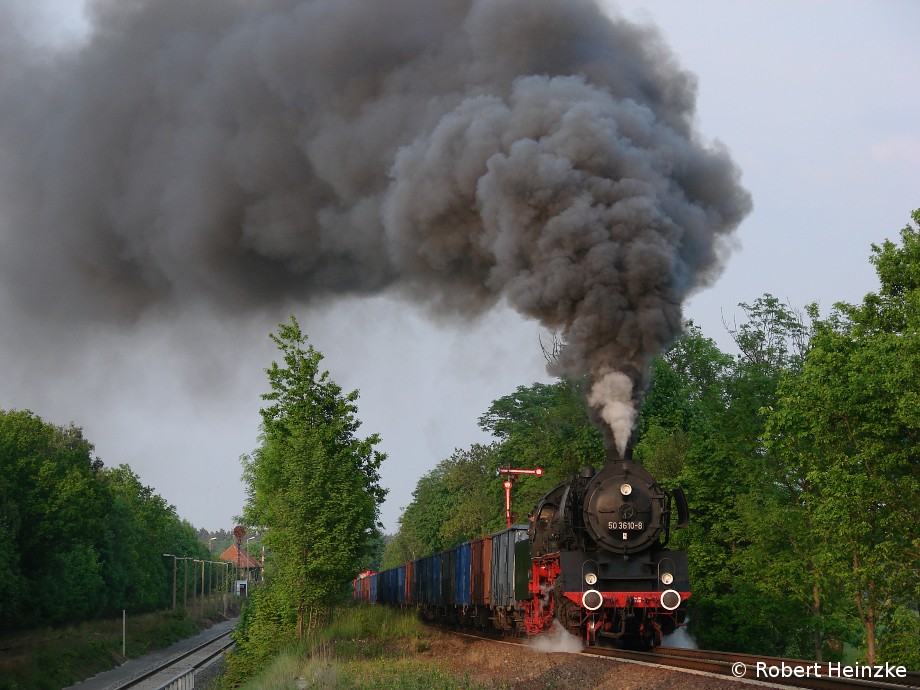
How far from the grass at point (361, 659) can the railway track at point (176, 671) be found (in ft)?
5.37

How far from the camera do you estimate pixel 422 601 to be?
39.3 metres

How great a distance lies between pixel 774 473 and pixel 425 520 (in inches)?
2036

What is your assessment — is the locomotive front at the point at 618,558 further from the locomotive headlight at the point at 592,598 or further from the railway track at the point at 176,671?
the railway track at the point at 176,671

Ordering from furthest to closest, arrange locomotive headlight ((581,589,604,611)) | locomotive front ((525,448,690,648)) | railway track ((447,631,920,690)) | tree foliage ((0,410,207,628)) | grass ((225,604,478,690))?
tree foliage ((0,410,207,628)) → locomotive front ((525,448,690,648)) → locomotive headlight ((581,589,604,611)) → grass ((225,604,478,690)) → railway track ((447,631,920,690))

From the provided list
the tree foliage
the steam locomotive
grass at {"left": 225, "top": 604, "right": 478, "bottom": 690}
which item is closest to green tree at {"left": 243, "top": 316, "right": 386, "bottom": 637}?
grass at {"left": 225, "top": 604, "right": 478, "bottom": 690}

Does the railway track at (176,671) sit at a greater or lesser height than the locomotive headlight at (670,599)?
lesser

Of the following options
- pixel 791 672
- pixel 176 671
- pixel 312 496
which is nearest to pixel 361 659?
pixel 312 496

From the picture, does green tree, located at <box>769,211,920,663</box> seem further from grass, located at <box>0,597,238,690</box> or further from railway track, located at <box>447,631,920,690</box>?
grass, located at <box>0,597,238,690</box>

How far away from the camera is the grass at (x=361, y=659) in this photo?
14.9m

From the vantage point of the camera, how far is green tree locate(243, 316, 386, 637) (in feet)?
79.4

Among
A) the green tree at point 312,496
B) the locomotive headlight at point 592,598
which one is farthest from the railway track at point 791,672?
the green tree at point 312,496

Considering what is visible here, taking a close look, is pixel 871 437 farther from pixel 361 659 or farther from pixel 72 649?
pixel 72 649

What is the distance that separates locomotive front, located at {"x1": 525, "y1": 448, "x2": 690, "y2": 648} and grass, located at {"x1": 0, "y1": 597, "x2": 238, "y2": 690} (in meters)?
22.7

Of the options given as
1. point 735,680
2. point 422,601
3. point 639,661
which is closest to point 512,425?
point 422,601
